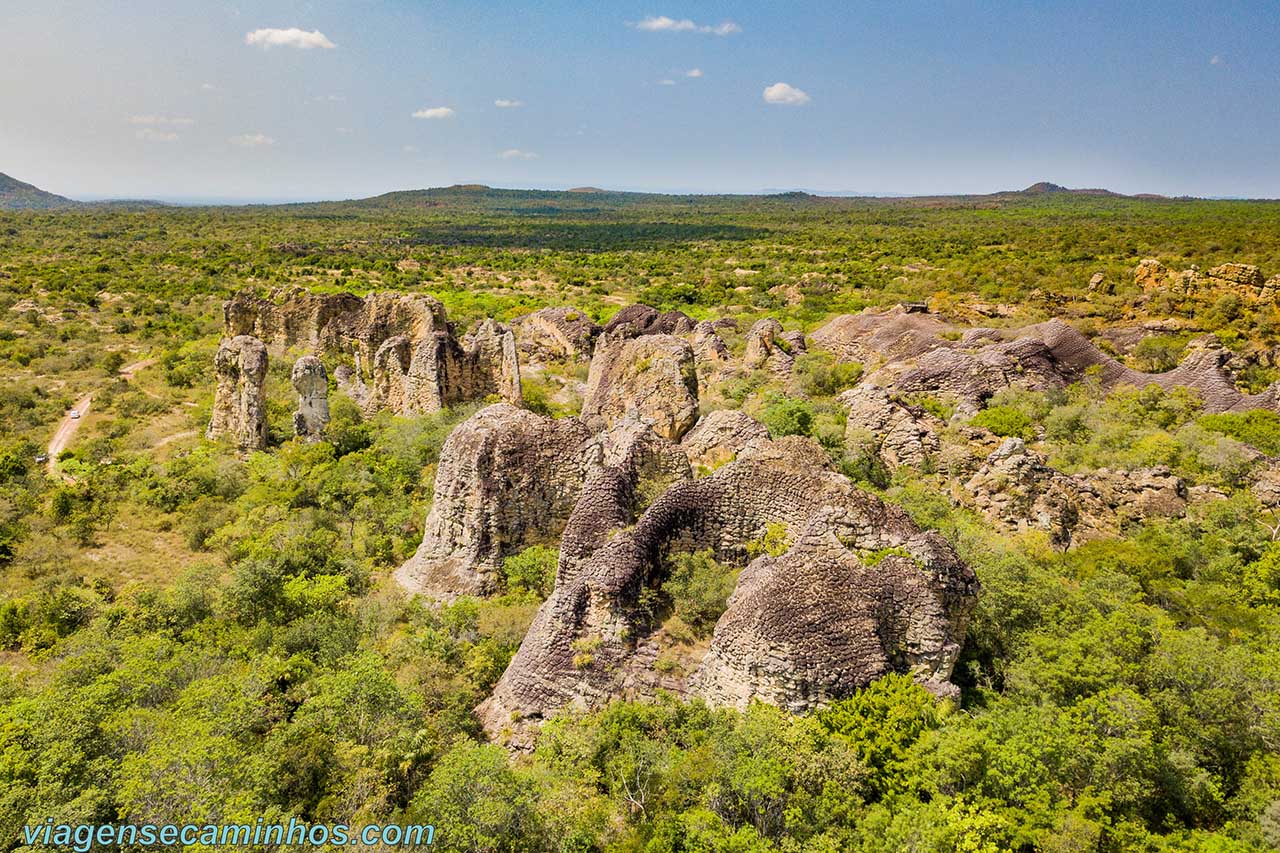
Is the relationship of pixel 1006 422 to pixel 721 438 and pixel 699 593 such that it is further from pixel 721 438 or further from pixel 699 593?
pixel 699 593

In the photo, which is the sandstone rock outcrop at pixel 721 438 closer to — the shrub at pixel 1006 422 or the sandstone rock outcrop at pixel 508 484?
the sandstone rock outcrop at pixel 508 484

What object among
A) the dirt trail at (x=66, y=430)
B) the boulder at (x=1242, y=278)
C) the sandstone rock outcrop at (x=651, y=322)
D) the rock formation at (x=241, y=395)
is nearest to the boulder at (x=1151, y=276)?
the boulder at (x=1242, y=278)

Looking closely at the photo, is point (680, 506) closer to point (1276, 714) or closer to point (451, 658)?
point (451, 658)

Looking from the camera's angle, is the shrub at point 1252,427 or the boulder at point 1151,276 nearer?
the shrub at point 1252,427

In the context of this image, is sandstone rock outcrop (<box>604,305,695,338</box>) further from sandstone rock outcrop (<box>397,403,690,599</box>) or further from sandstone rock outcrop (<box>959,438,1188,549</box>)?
sandstone rock outcrop (<box>959,438,1188,549</box>)

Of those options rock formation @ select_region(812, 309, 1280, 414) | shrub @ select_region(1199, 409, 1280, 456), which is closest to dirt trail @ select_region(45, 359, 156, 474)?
rock formation @ select_region(812, 309, 1280, 414)
